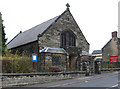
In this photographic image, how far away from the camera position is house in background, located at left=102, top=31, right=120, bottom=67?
36719 mm

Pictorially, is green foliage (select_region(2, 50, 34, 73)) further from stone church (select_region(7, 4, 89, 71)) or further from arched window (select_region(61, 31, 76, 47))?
arched window (select_region(61, 31, 76, 47))

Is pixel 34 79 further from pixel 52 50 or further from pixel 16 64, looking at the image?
pixel 52 50

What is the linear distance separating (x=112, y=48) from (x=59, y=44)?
20382mm

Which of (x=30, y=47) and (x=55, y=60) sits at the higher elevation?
(x=30, y=47)

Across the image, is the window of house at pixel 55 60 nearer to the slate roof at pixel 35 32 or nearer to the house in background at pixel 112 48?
the slate roof at pixel 35 32

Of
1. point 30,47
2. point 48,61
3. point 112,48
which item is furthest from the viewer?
point 112,48

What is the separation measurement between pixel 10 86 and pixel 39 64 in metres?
7.82

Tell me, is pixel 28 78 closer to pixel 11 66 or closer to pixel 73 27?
pixel 11 66

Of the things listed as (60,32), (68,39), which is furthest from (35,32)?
(68,39)

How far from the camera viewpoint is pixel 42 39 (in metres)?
20.7

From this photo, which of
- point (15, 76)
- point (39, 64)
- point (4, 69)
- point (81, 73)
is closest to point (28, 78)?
point (15, 76)

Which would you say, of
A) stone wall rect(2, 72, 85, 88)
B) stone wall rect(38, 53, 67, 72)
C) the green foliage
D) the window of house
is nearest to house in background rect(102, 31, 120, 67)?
stone wall rect(38, 53, 67, 72)

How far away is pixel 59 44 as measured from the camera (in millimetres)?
22328

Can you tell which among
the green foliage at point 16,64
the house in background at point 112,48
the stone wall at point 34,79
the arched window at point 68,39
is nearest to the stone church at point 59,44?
the arched window at point 68,39
